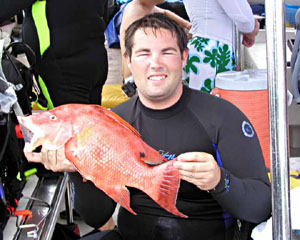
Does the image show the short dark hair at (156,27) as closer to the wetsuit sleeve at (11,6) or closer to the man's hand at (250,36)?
the wetsuit sleeve at (11,6)

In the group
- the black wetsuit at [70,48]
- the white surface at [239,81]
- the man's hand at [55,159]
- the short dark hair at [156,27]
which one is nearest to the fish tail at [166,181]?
the man's hand at [55,159]

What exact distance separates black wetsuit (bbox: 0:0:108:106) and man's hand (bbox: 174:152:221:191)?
1.24m

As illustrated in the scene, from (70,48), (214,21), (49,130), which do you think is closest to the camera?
(49,130)

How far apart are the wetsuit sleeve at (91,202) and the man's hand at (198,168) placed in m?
0.45

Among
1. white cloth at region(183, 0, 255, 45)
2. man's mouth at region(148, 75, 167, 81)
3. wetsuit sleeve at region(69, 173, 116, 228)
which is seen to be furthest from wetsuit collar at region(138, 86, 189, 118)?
white cloth at region(183, 0, 255, 45)

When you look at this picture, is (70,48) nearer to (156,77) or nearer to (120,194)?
(156,77)

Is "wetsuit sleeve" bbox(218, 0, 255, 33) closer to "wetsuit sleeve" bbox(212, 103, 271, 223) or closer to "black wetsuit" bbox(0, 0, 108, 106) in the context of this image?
"black wetsuit" bbox(0, 0, 108, 106)

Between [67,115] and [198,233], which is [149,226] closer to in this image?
[198,233]

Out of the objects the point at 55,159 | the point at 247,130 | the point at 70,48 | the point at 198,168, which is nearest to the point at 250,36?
the point at 70,48

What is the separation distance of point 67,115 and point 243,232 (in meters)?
0.74

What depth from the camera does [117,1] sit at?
4.82m

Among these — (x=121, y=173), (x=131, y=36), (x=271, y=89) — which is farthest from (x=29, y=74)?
(x=271, y=89)

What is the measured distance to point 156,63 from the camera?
1540 mm

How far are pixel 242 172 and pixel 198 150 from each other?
0.16 m
